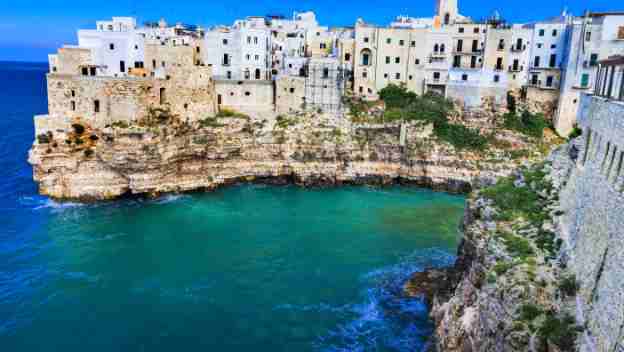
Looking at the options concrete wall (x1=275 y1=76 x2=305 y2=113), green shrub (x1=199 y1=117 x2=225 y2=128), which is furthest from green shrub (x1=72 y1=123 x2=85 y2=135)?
concrete wall (x1=275 y1=76 x2=305 y2=113)

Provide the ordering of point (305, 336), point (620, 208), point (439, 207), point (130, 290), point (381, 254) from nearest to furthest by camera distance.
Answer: point (620, 208)
point (305, 336)
point (130, 290)
point (381, 254)
point (439, 207)

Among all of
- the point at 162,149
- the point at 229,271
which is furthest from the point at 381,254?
the point at 162,149

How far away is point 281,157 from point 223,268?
18148 mm

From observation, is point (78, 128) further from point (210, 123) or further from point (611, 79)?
point (611, 79)

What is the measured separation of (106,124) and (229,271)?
63.4 feet

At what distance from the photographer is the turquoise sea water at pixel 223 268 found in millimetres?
21547

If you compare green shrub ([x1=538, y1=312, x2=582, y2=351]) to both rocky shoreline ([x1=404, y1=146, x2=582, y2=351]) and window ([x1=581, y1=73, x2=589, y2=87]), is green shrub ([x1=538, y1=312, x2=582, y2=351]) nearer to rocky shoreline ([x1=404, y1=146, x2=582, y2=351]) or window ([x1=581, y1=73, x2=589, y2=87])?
rocky shoreline ([x1=404, y1=146, x2=582, y2=351])

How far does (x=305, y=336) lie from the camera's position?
21.5m

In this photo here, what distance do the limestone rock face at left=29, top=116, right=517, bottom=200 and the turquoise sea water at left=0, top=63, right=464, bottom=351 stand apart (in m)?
1.94

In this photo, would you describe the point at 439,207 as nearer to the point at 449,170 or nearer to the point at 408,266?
the point at 449,170

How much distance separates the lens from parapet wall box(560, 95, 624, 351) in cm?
1170

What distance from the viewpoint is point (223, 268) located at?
1096 inches

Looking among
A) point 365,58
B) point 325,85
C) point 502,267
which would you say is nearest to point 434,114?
point 365,58

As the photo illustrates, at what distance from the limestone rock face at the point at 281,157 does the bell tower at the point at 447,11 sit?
15153 mm
